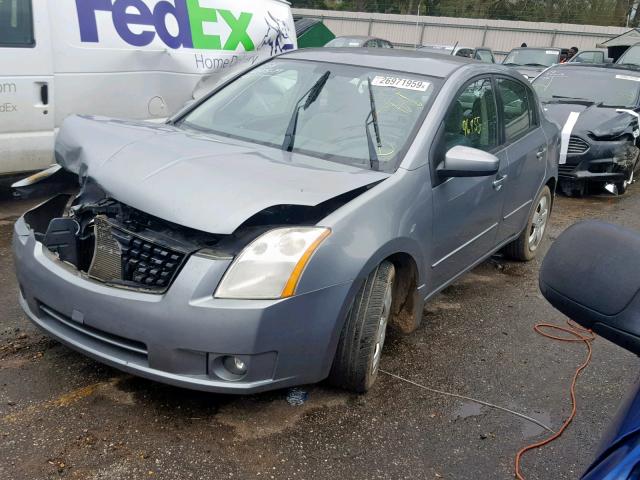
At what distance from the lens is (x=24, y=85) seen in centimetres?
538

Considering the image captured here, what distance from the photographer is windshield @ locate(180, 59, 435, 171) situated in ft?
11.4

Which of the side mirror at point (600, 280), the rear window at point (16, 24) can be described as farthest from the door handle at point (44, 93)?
the side mirror at point (600, 280)

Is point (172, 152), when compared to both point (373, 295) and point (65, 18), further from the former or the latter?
point (65, 18)

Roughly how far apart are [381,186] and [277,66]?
1541 millimetres

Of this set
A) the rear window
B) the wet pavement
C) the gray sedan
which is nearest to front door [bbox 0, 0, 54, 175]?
the rear window

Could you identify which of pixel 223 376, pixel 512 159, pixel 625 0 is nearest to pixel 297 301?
pixel 223 376

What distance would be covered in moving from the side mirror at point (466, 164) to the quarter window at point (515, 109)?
3.73 feet

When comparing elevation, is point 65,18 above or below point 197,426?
above

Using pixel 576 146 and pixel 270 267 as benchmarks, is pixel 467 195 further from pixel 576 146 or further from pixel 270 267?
pixel 576 146

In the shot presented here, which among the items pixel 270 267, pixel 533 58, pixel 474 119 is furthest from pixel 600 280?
pixel 533 58

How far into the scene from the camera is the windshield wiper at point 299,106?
11.8 ft

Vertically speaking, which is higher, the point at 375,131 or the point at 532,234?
the point at 375,131

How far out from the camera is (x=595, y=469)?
133 cm

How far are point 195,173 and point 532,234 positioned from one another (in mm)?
3576
